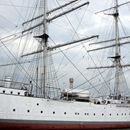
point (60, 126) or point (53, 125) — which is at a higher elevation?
point (53, 125)

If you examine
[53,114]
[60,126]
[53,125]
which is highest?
[53,114]

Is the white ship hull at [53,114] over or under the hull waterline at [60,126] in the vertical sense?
over

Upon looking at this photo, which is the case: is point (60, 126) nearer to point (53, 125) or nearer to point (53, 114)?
point (53, 125)

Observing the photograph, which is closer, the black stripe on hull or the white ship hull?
the black stripe on hull

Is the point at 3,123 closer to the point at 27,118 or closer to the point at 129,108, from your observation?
the point at 27,118

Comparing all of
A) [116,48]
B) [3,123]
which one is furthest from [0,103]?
[116,48]

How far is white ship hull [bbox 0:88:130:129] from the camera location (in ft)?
69.6

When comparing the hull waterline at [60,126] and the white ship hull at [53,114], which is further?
the white ship hull at [53,114]

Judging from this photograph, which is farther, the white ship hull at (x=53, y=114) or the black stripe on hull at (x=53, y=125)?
the white ship hull at (x=53, y=114)

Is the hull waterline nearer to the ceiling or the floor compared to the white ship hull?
nearer to the floor

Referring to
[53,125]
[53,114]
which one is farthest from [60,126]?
[53,114]

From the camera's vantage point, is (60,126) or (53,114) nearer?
(53,114)

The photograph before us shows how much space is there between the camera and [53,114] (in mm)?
23875

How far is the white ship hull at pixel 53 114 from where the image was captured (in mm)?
21203
